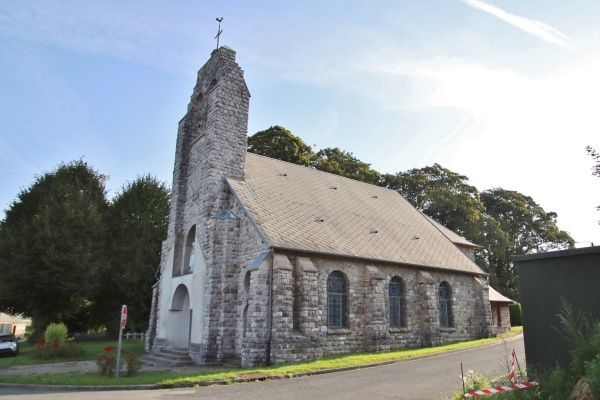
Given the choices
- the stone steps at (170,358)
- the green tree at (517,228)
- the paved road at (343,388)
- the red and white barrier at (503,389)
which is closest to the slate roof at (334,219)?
the paved road at (343,388)

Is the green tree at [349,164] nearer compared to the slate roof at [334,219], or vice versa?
the slate roof at [334,219]

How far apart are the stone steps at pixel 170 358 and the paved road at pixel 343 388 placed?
550 cm

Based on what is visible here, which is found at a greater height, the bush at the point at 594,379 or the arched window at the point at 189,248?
the arched window at the point at 189,248

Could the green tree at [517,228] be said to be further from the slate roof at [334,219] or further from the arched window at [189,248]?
the arched window at [189,248]

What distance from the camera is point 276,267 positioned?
14.8m

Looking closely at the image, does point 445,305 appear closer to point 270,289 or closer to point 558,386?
point 270,289

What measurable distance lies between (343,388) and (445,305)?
1327 cm

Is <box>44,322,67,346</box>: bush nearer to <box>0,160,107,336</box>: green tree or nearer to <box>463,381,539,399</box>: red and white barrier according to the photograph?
<box>0,160,107,336</box>: green tree

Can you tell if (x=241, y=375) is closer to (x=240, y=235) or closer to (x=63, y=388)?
(x=63, y=388)

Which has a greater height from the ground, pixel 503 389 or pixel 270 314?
pixel 270 314

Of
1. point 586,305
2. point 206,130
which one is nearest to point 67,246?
point 206,130

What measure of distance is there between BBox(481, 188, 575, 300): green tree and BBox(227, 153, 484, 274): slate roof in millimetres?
21617

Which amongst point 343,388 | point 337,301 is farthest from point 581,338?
point 337,301

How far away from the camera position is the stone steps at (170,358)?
15.8 meters
